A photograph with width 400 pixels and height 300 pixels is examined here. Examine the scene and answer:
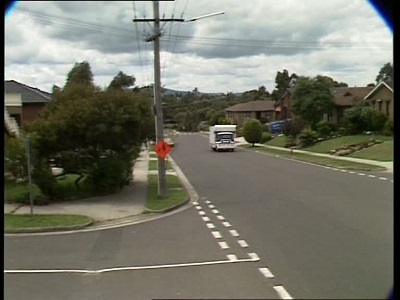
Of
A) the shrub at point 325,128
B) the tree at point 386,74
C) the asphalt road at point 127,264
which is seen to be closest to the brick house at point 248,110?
the shrub at point 325,128

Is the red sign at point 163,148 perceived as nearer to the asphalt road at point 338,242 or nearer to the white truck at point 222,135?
the asphalt road at point 338,242

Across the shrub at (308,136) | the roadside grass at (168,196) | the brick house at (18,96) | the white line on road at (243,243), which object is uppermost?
the brick house at (18,96)

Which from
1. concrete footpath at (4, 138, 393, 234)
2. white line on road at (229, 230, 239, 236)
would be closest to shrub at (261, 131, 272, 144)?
white line on road at (229, 230, 239, 236)

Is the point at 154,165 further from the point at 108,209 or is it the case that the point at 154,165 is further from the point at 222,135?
the point at 222,135

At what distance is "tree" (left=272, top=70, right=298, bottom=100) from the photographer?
2219 millimetres

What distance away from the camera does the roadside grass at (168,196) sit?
11.2 meters

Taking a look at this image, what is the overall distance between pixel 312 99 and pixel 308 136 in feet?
2.17

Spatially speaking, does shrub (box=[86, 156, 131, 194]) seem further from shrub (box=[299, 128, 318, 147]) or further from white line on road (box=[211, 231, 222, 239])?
shrub (box=[299, 128, 318, 147])

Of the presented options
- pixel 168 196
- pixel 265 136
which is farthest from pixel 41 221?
pixel 265 136

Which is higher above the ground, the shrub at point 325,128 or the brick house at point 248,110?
the brick house at point 248,110

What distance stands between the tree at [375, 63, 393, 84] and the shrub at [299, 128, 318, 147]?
1.40 m

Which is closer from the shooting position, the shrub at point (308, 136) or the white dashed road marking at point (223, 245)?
the shrub at point (308, 136)

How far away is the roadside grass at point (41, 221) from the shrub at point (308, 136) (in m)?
6.38

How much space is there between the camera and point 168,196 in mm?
12469
